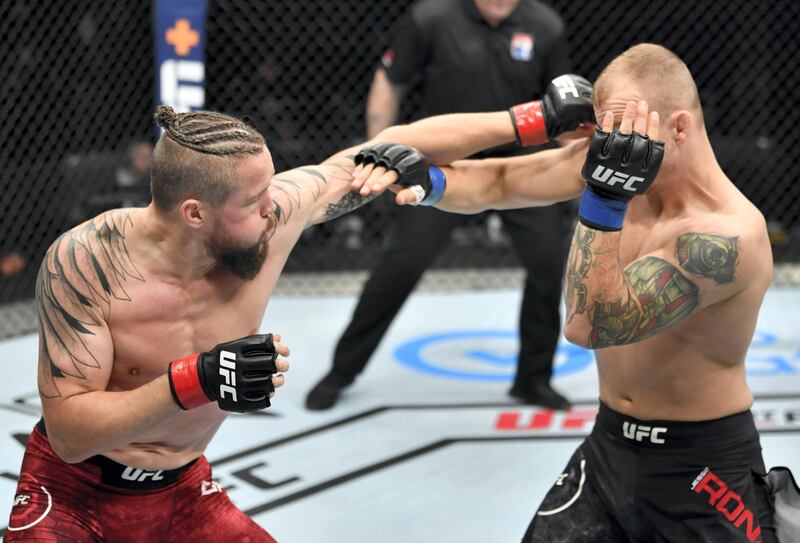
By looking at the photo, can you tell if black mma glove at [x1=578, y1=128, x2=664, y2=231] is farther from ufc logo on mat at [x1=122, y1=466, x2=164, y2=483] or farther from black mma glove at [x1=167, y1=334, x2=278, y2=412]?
ufc logo on mat at [x1=122, y1=466, x2=164, y2=483]

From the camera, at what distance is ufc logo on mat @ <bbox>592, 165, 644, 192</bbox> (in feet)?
5.72

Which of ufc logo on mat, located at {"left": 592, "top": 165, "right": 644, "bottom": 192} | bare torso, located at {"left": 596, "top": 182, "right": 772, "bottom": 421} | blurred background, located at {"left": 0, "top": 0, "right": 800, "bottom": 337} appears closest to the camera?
ufc logo on mat, located at {"left": 592, "top": 165, "right": 644, "bottom": 192}

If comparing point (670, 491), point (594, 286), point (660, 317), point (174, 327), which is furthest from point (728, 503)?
point (174, 327)

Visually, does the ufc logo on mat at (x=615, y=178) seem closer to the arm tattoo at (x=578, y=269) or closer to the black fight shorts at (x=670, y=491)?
the arm tattoo at (x=578, y=269)

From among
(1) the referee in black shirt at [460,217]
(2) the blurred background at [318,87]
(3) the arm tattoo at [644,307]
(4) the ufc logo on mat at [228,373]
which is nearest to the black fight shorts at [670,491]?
(3) the arm tattoo at [644,307]

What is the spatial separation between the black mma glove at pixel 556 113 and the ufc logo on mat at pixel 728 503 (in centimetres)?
81

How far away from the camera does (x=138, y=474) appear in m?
2.08

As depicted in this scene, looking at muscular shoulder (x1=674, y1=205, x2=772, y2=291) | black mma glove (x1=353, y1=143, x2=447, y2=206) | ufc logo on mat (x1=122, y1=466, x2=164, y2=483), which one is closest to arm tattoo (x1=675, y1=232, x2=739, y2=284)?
muscular shoulder (x1=674, y1=205, x2=772, y2=291)

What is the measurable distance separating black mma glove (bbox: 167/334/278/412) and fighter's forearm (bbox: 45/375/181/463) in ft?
0.11

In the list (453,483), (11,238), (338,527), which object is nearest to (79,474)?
(338,527)

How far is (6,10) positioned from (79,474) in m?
4.23

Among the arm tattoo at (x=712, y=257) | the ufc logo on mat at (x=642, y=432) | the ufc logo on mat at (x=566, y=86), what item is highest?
the ufc logo on mat at (x=566, y=86)

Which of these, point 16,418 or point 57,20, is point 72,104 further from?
point 16,418

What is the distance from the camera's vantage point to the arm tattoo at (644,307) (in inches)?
73.4
